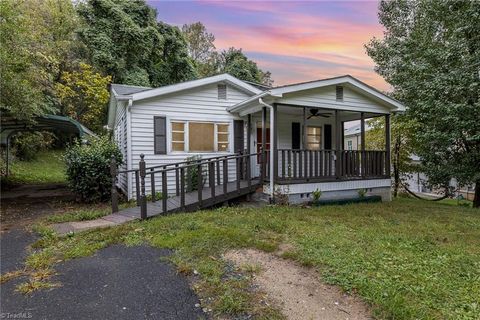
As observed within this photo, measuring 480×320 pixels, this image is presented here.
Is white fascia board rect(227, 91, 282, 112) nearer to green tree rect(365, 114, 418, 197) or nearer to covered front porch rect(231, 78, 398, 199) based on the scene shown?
covered front porch rect(231, 78, 398, 199)

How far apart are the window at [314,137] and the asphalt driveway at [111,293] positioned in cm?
805

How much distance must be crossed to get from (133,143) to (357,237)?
21.1ft

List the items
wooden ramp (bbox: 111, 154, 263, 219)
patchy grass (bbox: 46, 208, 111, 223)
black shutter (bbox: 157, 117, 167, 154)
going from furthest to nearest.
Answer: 1. black shutter (bbox: 157, 117, 167, 154)
2. patchy grass (bbox: 46, 208, 111, 223)
3. wooden ramp (bbox: 111, 154, 263, 219)

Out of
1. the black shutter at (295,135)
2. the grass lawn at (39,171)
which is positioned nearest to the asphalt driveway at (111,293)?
the black shutter at (295,135)

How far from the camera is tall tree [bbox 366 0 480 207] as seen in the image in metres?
9.02

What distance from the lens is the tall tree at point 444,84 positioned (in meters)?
9.02

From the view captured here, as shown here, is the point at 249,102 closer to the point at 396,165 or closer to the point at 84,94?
the point at 396,165

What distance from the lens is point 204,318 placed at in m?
2.75

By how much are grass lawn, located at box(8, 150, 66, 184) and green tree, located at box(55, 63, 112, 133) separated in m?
3.33

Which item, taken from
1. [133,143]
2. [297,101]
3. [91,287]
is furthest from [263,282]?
[133,143]

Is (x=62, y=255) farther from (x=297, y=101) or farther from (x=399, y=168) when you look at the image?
(x=399, y=168)

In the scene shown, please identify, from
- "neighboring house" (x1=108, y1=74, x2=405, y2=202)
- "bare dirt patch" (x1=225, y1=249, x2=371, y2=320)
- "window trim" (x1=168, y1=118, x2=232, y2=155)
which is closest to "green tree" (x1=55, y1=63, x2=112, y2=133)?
"neighboring house" (x1=108, y1=74, x2=405, y2=202)

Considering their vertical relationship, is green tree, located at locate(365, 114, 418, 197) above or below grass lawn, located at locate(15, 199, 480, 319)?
above

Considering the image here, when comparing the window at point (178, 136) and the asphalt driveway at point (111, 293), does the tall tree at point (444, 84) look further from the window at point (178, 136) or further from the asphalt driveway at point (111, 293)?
the asphalt driveway at point (111, 293)
